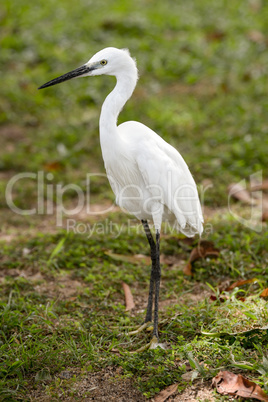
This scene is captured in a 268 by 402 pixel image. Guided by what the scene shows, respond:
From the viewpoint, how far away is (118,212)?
536 centimetres

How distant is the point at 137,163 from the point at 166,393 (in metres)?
1.50

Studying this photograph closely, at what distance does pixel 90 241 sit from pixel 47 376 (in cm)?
184

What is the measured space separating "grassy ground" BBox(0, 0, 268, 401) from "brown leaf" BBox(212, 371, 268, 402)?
73mm

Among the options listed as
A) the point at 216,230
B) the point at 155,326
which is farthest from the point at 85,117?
the point at 155,326

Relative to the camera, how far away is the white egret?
3.38m

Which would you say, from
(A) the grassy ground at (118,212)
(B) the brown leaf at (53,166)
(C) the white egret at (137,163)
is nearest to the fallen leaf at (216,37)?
(A) the grassy ground at (118,212)

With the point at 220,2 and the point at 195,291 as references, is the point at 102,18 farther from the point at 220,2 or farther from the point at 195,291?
the point at 195,291

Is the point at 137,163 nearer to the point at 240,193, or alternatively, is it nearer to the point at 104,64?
the point at 104,64

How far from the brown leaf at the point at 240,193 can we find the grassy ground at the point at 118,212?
0.36 feet

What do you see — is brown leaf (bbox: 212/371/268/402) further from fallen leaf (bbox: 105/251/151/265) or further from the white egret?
fallen leaf (bbox: 105/251/151/265)

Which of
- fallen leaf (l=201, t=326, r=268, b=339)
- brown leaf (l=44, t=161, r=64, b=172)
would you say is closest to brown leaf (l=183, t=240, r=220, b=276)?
fallen leaf (l=201, t=326, r=268, b=339)

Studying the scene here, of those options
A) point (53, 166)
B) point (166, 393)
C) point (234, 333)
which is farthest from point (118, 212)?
point (166, 393)

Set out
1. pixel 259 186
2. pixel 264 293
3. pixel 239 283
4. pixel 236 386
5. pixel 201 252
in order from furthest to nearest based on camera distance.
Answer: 1. pixel 259 186
2. pixel 201 252
3. pixel 239 283
4. pixel 264 293
5. pixel 236 386

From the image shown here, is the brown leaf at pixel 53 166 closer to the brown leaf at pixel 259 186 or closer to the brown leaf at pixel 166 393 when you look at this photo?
the brown leaf at pixel 259 186
